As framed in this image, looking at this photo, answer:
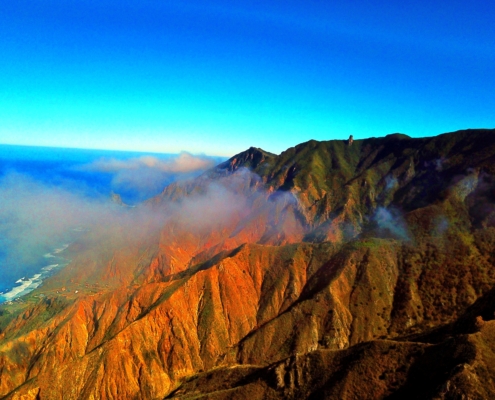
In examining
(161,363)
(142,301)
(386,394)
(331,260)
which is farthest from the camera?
(331,260)

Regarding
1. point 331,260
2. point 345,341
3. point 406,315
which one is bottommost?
point 345,341

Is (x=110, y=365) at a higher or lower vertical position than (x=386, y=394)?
lower

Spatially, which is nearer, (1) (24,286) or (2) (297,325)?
(2) (297,325)

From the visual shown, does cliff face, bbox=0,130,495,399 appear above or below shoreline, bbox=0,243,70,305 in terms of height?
above

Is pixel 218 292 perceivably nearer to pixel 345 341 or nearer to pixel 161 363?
pixel 161 363

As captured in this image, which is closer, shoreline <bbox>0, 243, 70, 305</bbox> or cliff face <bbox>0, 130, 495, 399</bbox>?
cliff face <bbox>0, 130, 495, 399</bbox>

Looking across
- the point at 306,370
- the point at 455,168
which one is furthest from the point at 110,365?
the point at 455,168

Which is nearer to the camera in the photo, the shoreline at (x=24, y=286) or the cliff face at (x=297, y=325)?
the cliff face at (x=297, y=325)

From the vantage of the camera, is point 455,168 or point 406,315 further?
point 455,168

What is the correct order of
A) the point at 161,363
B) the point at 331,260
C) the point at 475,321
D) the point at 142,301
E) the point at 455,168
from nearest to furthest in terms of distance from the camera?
1. the point at 475,321
2. the point at 161,363
3. the point at 142,301
4. the point at 331,260
5. the point at 455,168

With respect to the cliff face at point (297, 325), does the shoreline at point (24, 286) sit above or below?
below

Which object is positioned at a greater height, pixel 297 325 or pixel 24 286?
pixel 297 325
